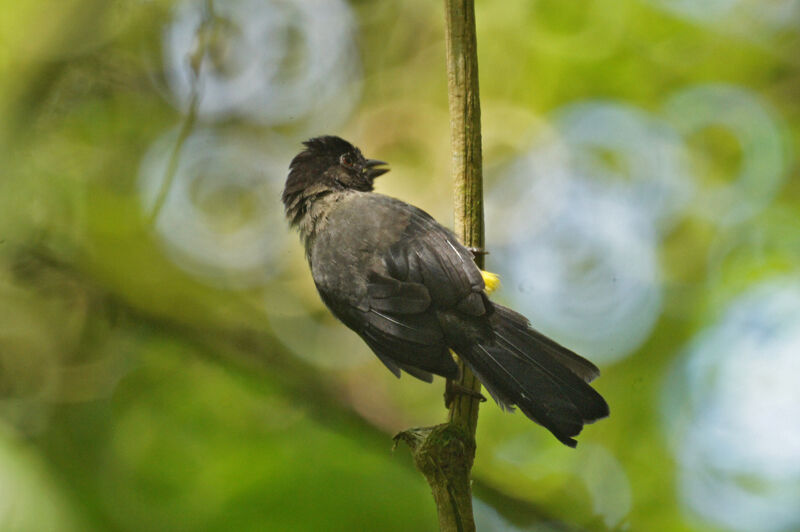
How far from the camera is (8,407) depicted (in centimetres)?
306

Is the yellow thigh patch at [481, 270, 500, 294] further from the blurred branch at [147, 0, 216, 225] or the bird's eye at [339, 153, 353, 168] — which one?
the blurred branch at [147, 0, 216, 225]

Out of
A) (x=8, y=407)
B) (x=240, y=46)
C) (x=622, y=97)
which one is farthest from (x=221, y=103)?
(x=622, y=97)

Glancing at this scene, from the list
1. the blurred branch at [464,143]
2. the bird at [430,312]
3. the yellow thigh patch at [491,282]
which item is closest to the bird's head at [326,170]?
the bird at [430,312]

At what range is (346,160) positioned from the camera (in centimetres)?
284

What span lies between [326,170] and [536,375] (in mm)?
1167

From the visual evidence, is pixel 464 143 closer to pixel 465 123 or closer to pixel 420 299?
pixel 465 123

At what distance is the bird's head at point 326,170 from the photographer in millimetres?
2693

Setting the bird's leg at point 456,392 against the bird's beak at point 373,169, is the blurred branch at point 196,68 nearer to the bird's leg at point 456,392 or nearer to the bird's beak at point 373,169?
the bird's beak at point 373,169

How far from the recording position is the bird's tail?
195cm

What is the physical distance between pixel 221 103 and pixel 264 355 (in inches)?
56.6

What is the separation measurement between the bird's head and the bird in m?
0.13

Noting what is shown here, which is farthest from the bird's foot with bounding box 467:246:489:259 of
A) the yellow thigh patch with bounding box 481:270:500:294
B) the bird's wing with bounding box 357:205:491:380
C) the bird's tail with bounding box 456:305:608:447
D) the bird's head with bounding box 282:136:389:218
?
the bird's head with bounding box 282:136:389:218

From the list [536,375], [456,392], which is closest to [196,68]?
[456,392]

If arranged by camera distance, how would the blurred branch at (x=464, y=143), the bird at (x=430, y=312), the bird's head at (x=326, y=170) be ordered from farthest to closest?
the bird's head at (x=326, y=170)
the bird at (x=430, y=312)
the blurred branch at (x=464, y=143)
